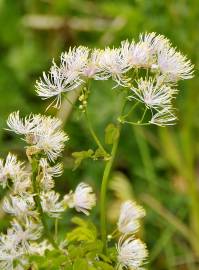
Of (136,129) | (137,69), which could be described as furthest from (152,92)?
(136,129)

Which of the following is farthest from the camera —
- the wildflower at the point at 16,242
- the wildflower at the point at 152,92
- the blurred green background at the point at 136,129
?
the blurred green background at the point at 136,129

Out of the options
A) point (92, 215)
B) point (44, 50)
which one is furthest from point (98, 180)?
point (44, 50)

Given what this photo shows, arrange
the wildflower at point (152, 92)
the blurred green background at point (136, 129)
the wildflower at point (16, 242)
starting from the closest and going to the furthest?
the wildflower at point (152, 92)
the wildflower at point (16, 242)
the blurred green background at point (136, 129)

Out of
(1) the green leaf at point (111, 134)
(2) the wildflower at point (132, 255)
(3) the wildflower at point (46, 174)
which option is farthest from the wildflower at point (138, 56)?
(2) the wildflower at point (132, 255)

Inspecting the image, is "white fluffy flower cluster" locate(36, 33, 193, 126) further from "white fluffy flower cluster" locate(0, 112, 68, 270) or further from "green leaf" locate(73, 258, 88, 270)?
"green leaf" locate(73, 258, 88, 270)

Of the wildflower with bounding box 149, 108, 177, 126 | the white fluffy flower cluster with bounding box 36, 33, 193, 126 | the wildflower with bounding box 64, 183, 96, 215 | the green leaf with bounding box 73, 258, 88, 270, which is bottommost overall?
the green leaf with bounding box 73, 258, 88, 270

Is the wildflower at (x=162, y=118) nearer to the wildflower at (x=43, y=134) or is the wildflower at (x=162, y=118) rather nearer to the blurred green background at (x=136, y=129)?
the wildflower at (x=43, y=134)

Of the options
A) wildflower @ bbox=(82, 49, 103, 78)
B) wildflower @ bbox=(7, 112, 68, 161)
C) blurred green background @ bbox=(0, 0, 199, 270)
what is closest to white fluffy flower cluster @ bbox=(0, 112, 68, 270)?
wildflower @ bbox=(7, 112, 68, 161)

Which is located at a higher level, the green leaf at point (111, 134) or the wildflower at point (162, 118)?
the wildflower at point (162, 118)
